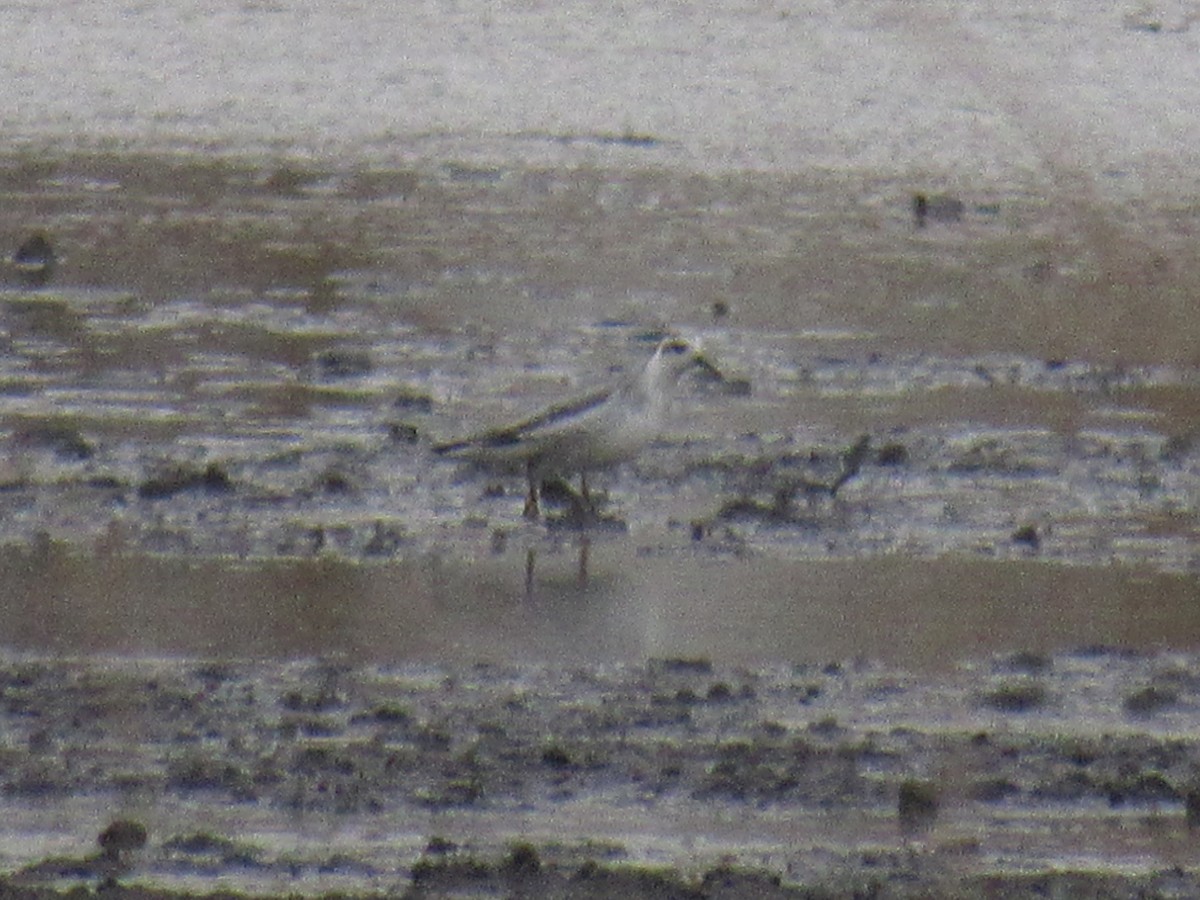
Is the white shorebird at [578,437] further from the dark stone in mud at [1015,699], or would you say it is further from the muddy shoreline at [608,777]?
the dark stone in mud at [1015,699]

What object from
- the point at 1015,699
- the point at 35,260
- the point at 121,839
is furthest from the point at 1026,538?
the point at 35,260

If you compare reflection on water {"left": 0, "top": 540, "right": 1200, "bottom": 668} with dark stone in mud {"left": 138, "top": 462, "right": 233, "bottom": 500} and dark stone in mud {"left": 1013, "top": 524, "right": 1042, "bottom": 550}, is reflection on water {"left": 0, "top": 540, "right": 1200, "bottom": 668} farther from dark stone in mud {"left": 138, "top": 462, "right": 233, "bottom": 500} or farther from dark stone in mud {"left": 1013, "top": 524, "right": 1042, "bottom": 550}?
dark stone in mud {"left": 138, "top": 462, "right": 233, "bottom": 500}

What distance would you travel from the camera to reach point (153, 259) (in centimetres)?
1410

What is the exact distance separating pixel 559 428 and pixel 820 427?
1473 mm

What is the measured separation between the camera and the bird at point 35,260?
1346 cm

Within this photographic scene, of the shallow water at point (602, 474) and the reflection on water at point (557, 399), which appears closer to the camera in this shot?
the shallow water at point (602, 474)

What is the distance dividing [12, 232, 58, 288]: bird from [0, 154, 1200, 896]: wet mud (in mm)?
187

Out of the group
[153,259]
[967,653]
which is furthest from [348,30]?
[967,653]

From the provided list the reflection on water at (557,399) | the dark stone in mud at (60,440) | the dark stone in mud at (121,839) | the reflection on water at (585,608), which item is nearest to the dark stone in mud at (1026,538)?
the reflection on water at (557,399)

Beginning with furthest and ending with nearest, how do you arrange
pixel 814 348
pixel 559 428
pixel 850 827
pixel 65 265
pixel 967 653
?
pixel 65 265 → pixel 814 348 → pixel 559 428 → pixel 967 653 → pixel 850 827

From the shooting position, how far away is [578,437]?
954cm

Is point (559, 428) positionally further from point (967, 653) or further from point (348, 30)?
point (348, 30)

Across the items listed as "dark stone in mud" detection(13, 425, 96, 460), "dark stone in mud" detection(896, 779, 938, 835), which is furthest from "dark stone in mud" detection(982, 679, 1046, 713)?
"dark stone in mud" detection(13, 425, 96, 460)

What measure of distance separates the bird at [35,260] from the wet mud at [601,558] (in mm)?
187
